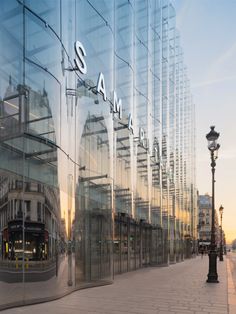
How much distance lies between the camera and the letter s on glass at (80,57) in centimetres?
1672

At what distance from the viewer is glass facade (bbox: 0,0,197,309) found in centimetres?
1263

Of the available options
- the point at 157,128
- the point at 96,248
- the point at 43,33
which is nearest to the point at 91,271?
the point at 96,248

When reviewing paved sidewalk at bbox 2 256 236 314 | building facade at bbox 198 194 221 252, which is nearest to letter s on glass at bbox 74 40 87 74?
paved sidewalk at bbox 2 256 236 314

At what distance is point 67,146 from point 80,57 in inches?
149

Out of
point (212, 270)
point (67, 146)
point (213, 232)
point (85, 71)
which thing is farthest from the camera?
point (213, 232)

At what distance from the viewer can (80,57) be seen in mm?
17078

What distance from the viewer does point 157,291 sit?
1641 centimetres

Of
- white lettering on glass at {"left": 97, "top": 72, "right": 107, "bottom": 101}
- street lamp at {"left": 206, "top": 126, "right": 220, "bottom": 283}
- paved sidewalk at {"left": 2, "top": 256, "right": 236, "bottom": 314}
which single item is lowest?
paved sidewalk at {"left": 2, "top": 256, "right": 236, "bottom": 314}

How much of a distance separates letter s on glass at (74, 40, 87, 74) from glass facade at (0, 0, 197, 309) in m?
0.04

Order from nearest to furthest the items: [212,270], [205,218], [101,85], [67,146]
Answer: [67,146]
[101,85]
[212,270]
[205,218]

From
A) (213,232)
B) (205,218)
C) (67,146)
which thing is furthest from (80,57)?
(205,218)

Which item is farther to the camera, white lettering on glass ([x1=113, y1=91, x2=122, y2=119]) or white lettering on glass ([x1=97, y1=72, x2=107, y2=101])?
white lettering on glass ([x1=113, y1=91, x2=122, y2=119])

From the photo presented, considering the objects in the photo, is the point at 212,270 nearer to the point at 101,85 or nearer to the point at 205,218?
the point at 101,85

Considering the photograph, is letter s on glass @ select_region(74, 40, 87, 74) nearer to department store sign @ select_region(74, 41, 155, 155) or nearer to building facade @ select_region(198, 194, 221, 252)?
department store sign @ select_region(74, 41, 155, 155)
